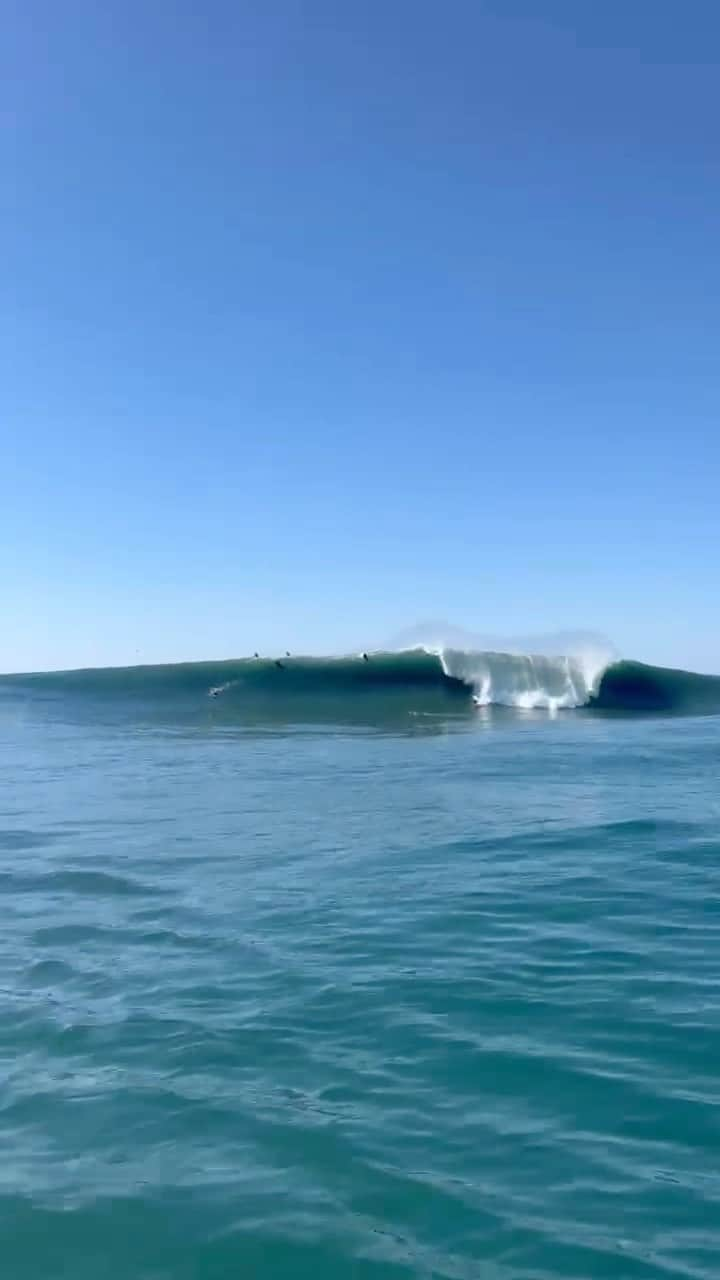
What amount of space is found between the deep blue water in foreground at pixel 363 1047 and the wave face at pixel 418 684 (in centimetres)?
2668

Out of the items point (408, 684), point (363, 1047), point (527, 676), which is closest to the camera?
point (363, 1047)

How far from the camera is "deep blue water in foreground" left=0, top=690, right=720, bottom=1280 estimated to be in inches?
180

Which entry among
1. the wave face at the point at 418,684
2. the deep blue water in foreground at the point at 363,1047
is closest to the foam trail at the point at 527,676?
the wave face at the point at 418,684

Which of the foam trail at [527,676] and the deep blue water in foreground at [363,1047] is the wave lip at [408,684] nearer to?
the foam trail at [527,676]

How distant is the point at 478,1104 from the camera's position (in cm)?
565

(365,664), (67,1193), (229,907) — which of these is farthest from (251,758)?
(365,664)

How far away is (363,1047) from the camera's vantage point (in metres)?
6.46

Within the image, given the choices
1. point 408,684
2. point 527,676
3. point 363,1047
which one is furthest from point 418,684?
point 363,1047

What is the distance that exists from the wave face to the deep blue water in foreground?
26679 mm

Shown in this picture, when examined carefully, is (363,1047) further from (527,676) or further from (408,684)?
(527,676)

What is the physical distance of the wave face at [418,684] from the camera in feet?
135

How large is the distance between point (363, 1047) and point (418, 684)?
122 feet

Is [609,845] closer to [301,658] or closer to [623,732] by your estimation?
[623,732]

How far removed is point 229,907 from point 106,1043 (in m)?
3.39
